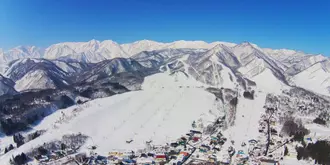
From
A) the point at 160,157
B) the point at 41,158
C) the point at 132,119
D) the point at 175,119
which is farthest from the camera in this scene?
the point at 132,119

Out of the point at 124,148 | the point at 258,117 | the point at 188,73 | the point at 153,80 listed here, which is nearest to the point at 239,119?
the point at 258,117

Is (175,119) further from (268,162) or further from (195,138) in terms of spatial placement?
(268,162)

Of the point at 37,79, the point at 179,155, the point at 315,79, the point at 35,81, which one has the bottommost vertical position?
the point at 179,155

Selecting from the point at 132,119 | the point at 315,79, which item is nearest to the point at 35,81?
the point at 132,119

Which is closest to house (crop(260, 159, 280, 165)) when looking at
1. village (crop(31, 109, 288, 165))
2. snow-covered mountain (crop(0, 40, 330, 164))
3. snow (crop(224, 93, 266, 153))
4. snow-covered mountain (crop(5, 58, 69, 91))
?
village (crop(31, 109, 288, 165))

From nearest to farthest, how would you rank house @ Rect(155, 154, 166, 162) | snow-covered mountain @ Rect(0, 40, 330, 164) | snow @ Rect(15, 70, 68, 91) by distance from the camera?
house @ Rect(155, 154, 166, 162) → snow-covered mountain @ Rect(0, 40, 330, 164) → snow @ Rect(15, 70, 68, 91)

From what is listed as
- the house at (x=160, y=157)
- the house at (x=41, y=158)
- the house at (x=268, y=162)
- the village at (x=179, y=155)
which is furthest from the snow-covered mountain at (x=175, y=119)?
the house at (x=268, y=162)

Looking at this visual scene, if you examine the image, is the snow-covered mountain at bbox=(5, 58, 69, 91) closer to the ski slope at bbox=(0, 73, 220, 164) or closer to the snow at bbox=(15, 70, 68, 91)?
the snow at bbox=(15, 70, 68, 91)

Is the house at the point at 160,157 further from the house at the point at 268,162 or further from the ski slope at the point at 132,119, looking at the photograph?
the house at the point at 268,162
